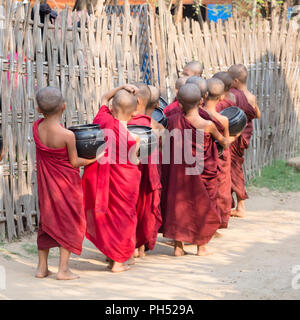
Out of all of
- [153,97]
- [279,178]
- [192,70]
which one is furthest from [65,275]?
[279,178]

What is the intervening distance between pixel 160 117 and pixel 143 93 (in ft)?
1.59

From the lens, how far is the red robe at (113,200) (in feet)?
18.2

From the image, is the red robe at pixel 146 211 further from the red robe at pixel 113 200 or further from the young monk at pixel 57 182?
the young monk at pixel 57 182

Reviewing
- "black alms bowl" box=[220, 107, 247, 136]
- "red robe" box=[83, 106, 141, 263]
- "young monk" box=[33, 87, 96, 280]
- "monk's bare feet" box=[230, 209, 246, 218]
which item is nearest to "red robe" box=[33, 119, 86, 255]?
"young monk" box=[33, 87, 96, 280]

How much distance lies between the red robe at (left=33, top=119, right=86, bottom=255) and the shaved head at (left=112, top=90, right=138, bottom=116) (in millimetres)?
697

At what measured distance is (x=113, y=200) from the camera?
5.62 meters

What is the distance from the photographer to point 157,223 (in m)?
6.18

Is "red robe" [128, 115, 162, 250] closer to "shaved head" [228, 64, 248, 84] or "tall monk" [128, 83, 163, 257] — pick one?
"tall monk" [128, 83, 163, 257]

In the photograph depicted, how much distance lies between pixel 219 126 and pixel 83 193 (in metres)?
1.64

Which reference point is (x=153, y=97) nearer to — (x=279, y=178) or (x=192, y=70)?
(x=192, y=70)

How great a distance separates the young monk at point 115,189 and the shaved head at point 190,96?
58 centimetres

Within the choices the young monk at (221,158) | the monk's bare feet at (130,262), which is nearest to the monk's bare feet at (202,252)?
the young monk at (221,158)

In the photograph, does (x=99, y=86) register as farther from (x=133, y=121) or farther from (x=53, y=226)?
(x=53, y=226)

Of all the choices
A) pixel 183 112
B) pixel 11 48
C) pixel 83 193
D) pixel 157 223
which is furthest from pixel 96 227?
pixel 11 48
